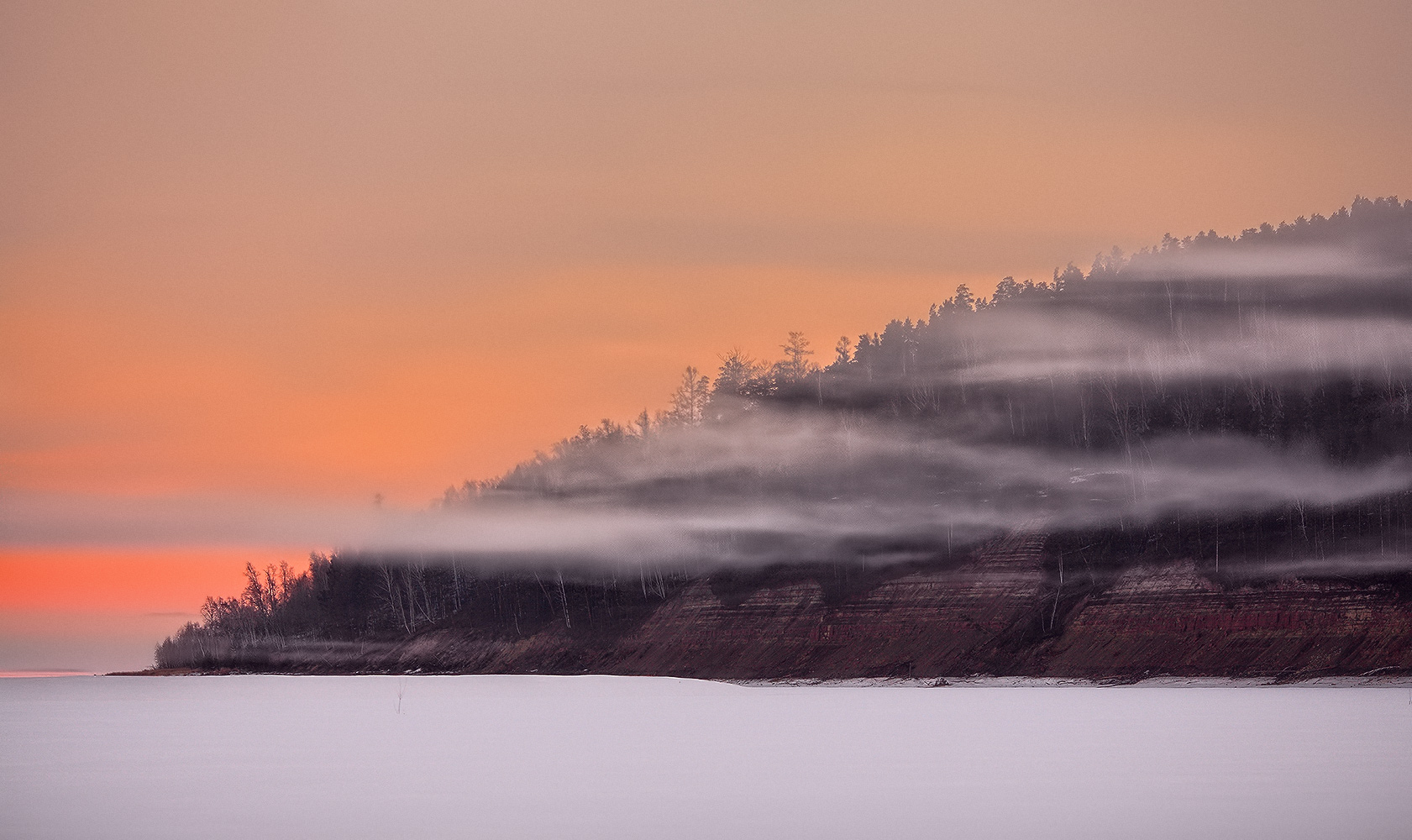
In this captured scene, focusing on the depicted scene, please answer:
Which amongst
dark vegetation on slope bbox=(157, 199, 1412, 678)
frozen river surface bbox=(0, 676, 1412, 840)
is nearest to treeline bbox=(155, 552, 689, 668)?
dark vegetation on slope bbox=(157, 199, 1412, 678)

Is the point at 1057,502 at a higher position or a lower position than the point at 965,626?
higher

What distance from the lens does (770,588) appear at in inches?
5556

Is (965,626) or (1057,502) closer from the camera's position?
(965,626)

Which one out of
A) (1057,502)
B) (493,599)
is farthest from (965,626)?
(493,599)

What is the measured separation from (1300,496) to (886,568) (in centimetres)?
3543

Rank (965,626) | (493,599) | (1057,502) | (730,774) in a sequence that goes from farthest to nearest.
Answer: (493,599)
(1057,502)
(965,626)
(730,774)

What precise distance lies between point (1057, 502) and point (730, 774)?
102 m

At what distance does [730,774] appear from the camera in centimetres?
3384

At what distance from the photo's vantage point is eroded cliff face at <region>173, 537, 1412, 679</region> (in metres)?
99.8

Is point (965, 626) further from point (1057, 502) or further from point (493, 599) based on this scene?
point (493, 599)

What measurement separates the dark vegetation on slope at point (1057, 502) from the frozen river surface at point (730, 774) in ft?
139

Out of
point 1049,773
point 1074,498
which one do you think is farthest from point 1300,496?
point 1049,773

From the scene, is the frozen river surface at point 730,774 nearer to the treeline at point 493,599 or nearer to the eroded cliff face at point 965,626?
the eroded cliff face at point 965,626

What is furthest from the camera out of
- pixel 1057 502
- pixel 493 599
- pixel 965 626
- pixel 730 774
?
pixel 493 599
